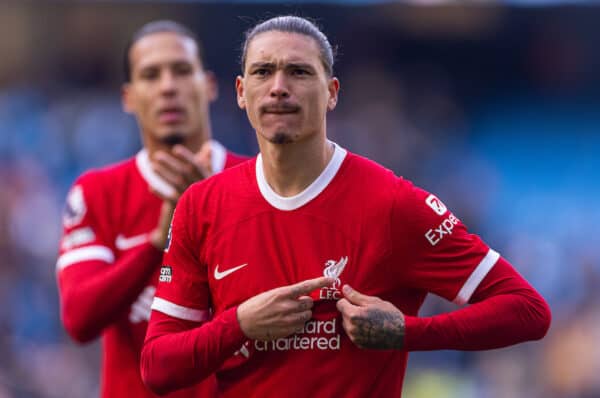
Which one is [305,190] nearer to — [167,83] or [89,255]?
[89,255]

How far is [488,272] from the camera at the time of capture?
11.4 ft

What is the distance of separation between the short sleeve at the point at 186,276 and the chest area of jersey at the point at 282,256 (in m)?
0.05

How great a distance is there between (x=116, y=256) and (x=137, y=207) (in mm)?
253

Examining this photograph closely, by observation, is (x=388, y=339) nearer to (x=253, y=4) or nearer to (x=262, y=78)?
(x=262, y=78)

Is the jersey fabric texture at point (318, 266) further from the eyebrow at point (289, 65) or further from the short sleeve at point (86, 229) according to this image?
the short sleeve at point (86, 229)

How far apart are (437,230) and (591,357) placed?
797 centimetres

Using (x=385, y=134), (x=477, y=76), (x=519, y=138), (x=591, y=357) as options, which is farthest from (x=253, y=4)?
(x=591, y=357)

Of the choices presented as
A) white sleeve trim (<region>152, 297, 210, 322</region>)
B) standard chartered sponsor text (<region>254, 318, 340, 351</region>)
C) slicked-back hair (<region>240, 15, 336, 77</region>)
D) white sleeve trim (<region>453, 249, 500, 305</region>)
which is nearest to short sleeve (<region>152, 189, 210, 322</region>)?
white sleeve trim (<region>152, 297, 210, 322</region>)

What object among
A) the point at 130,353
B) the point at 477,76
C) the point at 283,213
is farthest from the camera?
the point at 477,76

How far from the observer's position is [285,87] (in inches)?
134

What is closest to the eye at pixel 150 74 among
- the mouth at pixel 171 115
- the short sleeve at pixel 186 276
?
the mouth at pixel 171 115

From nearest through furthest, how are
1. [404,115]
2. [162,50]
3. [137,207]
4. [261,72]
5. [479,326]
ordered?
[479,326]
[261,72]
[137,207]
[162,50]
[404,115]

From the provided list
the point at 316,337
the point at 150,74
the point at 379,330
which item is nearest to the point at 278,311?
the point at 316,337

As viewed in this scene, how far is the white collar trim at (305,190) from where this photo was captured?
3572 mm
